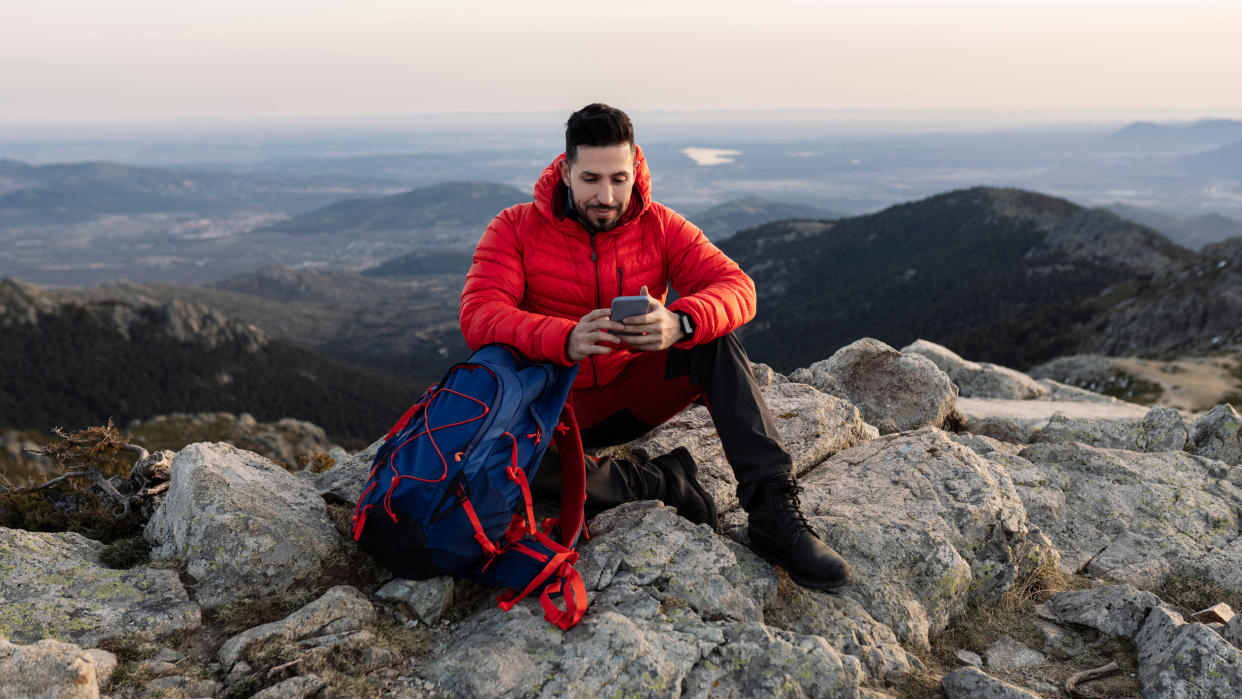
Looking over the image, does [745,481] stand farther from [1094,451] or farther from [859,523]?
[1094,451]

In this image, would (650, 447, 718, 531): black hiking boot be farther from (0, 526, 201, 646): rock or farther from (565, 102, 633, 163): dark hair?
(0, 526, 201, 646): rock

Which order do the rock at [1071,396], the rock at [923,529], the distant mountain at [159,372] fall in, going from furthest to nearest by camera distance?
the distant mountain at [159,372] → the rock at [1071,396] → the rock at [923,529]

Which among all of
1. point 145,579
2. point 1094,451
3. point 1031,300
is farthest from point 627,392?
point 1031,300

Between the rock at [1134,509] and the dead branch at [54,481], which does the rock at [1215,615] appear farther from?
the dead branch at [54,481]

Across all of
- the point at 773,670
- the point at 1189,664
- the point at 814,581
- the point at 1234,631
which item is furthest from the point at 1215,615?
the point at 773,670

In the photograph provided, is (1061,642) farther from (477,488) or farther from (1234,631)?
(477,488)

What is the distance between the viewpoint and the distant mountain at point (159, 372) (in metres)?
124

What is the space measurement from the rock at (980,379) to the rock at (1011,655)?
13551 mm

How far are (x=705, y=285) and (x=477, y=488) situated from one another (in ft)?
10.3

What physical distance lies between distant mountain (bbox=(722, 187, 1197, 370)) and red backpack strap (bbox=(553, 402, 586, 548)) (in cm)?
8669

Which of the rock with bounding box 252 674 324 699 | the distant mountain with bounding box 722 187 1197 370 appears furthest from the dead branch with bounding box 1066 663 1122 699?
the distant mountain with bounding box 722 187 1197 370

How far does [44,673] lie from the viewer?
12.8 feet

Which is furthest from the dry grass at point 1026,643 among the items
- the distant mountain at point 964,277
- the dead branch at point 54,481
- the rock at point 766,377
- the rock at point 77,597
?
the distant mountain at point 964,277

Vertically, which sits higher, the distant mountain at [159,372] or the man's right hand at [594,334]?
the man's right hand at [594,334]
